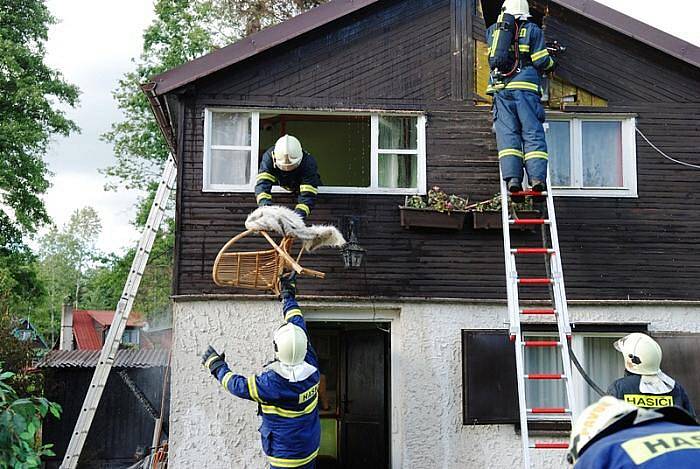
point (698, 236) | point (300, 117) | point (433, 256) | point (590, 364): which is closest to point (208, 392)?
point (433, 256)

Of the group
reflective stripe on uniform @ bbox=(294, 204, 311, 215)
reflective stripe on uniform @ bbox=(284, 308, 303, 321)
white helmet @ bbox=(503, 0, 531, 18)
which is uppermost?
white helmet @ bbox=(503, 0, 531, 18)

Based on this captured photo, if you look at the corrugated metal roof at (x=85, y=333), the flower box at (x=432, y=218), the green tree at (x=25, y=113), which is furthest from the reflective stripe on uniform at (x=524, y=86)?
the corrugated metal roof at (x=85, y=333)

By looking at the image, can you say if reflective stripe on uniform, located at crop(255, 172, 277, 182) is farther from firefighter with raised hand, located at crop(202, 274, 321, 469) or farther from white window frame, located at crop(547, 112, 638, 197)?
white window frame, located at crop(547, 112, 638, 197)

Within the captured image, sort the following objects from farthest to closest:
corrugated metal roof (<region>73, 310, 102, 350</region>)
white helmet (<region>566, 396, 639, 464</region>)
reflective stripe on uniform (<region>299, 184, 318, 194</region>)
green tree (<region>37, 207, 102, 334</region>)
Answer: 1. green tree (<region>37, 207, 102, 334</region>)
2. corrugated metal roof (<region>73, 310, 102, 350</region>)
3. reflective stripe on uniform (<region>299, 184, 318, 194</region>)
4. white helmet (<region>566, 396, 639, 464</region>)

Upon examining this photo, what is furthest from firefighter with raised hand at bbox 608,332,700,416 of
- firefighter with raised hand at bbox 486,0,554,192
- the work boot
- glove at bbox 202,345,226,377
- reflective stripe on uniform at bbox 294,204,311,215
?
glove at bbox 202,345,226,377

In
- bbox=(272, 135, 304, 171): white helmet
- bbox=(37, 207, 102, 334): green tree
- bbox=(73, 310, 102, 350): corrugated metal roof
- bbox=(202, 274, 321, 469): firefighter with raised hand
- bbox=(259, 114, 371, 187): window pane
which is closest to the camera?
bbox=(202, 274, 321, 469): firefighter with raised hand

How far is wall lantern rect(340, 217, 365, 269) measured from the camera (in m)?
8.57

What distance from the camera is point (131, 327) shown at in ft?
107

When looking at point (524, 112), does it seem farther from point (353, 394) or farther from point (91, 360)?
point (91, 360)

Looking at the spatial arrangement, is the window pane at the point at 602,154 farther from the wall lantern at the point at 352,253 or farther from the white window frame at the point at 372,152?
the wall lantern at the point at 352,253

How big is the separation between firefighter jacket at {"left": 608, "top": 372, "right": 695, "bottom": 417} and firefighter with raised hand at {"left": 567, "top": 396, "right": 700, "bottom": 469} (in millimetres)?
3598

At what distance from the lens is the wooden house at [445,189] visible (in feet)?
27.8

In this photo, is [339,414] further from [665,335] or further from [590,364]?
[665,335]

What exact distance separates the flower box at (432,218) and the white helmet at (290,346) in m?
2.36
